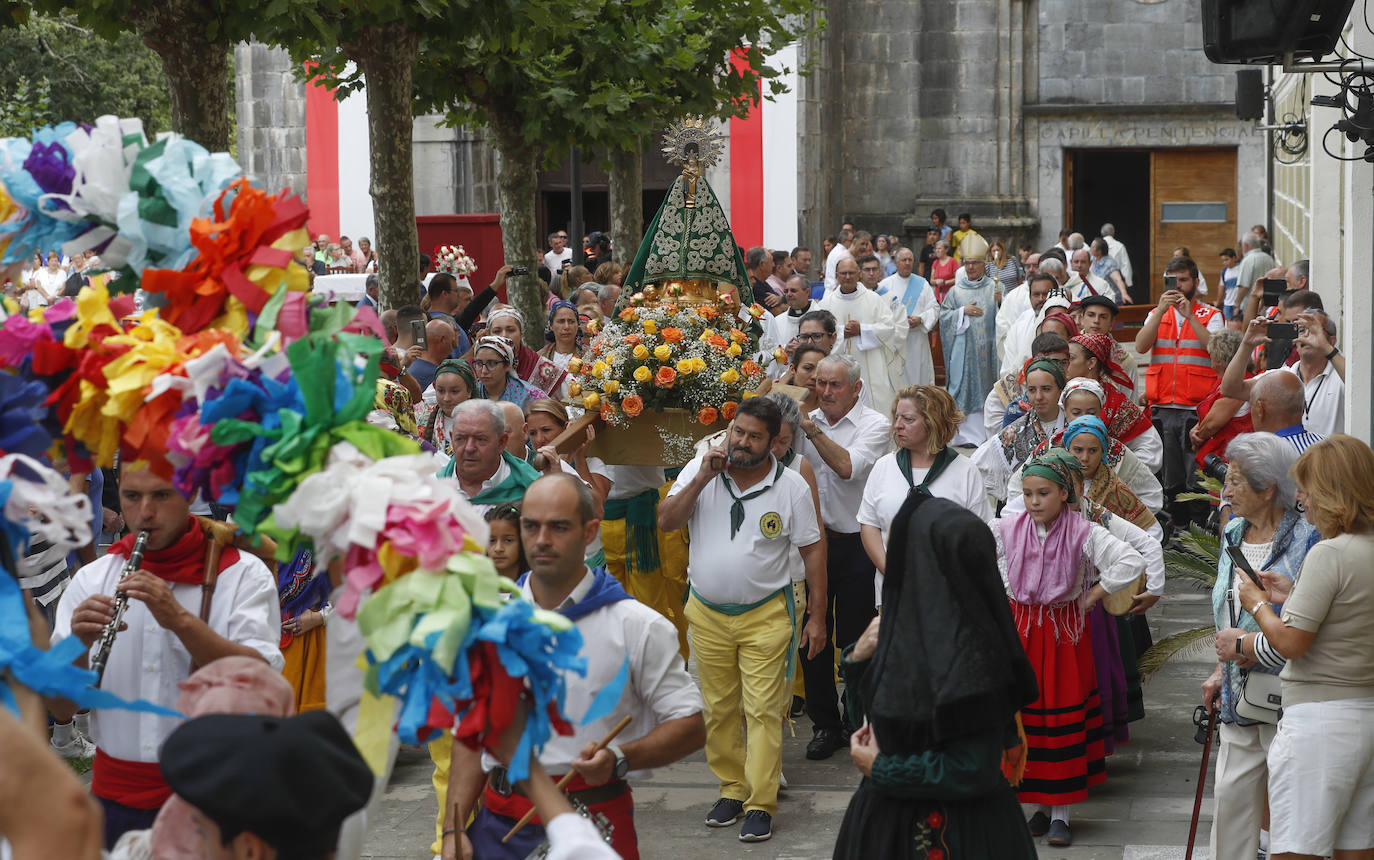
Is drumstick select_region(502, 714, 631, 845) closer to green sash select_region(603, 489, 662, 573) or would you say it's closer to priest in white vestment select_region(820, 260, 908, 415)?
green sash select_region(603, 489, 662, 573)

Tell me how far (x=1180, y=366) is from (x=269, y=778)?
10588 mm

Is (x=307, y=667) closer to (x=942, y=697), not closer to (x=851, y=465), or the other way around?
(x=851, y=465)

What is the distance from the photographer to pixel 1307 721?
205 inches

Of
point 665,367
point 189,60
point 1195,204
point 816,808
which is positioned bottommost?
point 816,808

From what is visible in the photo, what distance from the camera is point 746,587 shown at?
732 centimetres

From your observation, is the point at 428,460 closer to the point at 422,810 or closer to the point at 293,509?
the point at 293,509

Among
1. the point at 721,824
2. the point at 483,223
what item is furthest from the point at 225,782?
the point at 483,223

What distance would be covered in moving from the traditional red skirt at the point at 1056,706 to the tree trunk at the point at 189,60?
611 cm

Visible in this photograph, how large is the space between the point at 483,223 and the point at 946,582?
1895cm

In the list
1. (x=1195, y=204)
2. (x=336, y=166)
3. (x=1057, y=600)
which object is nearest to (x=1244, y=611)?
(x=1057, y=600)

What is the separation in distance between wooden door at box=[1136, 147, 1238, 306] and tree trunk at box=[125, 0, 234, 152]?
21.9m

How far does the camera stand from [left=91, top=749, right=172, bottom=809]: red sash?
184 inches

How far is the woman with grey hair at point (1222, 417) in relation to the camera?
10.3 m

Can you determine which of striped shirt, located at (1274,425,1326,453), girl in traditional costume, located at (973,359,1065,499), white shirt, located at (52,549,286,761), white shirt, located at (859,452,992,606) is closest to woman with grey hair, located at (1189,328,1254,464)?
girl in traditional costume, located at (973,359,1065,499)
